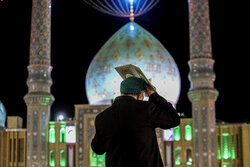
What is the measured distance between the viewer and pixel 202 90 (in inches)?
642

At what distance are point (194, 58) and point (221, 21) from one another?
4074mm

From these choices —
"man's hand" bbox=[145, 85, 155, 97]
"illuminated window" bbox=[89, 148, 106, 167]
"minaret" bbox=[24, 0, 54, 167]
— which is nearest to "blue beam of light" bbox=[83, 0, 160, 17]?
"minaret" bbox=[24, 0, 54, 167]

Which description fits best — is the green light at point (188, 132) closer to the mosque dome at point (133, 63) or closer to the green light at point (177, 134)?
the green light at point (177, 134)

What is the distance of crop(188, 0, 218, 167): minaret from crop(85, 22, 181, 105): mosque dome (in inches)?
73.4

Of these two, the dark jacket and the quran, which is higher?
the quran

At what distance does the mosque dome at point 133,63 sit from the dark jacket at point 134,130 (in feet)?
48.3

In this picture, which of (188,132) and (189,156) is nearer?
(188,132)

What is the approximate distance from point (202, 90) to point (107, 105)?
11.4 ft

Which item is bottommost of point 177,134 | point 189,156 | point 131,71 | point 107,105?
point 189,156

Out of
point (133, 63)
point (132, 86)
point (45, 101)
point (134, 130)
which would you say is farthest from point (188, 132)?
point (134, 130)

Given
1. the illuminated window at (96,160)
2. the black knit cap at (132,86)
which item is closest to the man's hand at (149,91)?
the black knit cap at (132,86)

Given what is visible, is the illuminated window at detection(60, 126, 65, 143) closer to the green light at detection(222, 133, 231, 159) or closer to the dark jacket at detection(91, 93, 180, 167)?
the green light at detection(222, 133, 231, 159)

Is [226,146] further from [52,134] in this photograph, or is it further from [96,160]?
[52,134]

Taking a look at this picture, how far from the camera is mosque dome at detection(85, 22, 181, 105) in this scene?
18.3 metres
